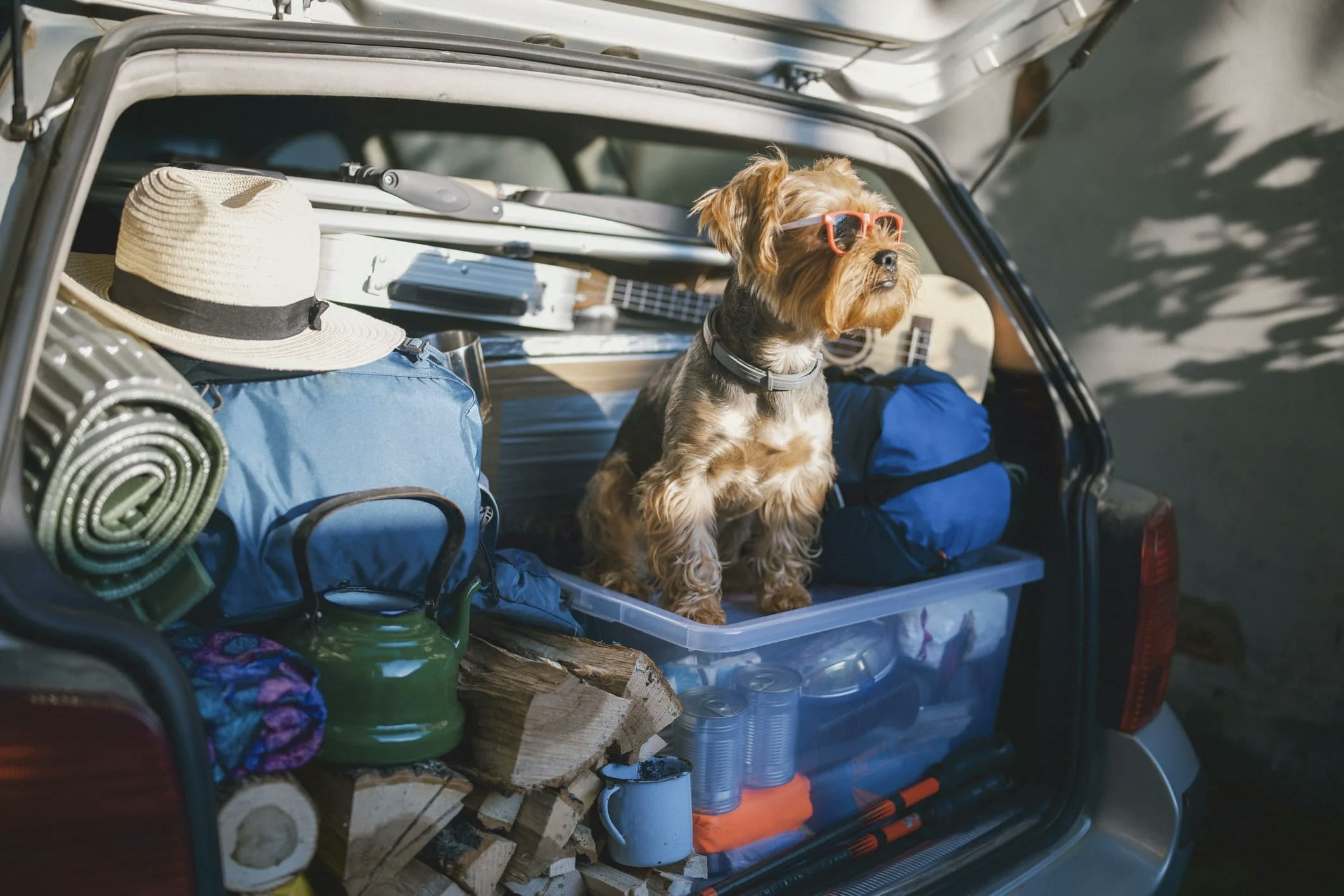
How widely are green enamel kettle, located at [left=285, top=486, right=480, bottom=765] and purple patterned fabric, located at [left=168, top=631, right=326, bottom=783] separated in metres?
0.09

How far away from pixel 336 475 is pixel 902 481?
4.38 ft

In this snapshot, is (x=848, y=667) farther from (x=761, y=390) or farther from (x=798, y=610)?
(x=761, y=390)

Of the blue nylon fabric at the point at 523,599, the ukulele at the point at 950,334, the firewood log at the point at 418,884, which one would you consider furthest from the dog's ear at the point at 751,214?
the firewood log at the point at 418,884

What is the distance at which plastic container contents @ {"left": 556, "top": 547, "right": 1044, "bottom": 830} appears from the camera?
6.80 feet

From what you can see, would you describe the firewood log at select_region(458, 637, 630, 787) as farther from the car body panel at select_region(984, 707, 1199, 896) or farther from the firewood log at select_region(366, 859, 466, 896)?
the car body panel at select_region(984, 707, 1199, 896)

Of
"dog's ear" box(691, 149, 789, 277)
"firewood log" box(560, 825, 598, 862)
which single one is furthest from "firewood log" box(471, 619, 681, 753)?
"dog's ear" box(691, 149, 789, 277)

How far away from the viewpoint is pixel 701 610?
232 cm

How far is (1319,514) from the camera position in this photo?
370cm

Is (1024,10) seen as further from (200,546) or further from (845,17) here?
(200,546)

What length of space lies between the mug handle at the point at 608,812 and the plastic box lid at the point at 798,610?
289mm

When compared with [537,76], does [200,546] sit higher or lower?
lower

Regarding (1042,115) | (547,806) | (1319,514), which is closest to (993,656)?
(547,806)

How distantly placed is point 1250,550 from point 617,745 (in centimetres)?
300

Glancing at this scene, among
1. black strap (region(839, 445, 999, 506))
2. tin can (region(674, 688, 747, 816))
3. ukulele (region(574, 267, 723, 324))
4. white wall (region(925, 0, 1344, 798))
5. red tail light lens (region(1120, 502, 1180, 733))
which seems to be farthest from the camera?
white wall (region(925, 0, 1344, 798))
